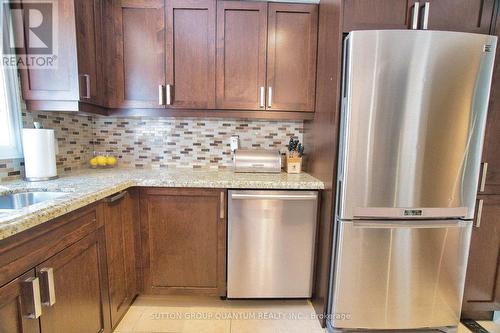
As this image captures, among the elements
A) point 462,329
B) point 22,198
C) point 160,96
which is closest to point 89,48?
point 160,96

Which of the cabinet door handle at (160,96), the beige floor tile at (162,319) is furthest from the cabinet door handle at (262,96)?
the beige floor tile at (162,319)

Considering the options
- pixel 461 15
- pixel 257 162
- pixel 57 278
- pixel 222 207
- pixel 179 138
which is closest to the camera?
pixel 57 278

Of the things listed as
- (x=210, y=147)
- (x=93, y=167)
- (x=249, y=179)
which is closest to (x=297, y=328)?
(x=249, y=179)

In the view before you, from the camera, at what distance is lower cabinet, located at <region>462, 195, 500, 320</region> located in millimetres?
1402

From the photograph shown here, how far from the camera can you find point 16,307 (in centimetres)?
73

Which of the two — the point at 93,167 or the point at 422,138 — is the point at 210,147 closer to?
the point at 93,167

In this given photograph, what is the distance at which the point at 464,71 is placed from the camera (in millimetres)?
1174

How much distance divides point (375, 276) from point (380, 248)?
17 cm

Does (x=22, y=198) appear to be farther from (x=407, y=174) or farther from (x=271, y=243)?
(x=407, y=174)

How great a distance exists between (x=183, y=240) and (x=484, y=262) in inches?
76.4

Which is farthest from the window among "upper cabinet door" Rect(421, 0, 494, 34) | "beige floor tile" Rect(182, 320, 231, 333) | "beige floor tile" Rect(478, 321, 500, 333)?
"beige floor tile" Rect(478, 321, 500, 333)

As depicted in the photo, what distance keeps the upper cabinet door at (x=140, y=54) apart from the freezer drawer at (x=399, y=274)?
1.58 m

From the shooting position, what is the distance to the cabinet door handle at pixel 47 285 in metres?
0.82

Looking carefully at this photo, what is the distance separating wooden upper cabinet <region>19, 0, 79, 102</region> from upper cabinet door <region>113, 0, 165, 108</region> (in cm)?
34
